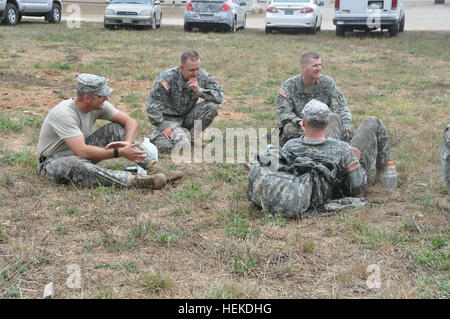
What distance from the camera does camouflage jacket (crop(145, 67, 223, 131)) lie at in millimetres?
6797

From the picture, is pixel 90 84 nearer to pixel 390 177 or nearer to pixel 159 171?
pixel 159 171

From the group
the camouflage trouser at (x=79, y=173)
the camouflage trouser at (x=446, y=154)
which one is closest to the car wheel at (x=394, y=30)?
the camouflage trouser at (x=446, y=154)

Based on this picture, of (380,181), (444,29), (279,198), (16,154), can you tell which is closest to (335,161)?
(279,198)

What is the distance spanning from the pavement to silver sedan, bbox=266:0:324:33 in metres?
4.51

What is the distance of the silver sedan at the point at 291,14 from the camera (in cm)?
1806

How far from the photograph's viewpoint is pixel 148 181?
523 centimetres

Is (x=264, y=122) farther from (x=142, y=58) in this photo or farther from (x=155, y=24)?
(x=155, y=24)

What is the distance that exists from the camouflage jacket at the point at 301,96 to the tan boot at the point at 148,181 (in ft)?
5.74

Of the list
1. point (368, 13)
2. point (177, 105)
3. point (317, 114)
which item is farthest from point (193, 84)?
point (368, 13)

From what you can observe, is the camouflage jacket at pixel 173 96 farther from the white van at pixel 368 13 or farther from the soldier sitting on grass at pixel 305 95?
the white van at pixel 368 13

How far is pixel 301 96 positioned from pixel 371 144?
1359 millimetres

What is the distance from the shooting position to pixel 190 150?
22.6ft

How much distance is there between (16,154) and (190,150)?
1.99 metres

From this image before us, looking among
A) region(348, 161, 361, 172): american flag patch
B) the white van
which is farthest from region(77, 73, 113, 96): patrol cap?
the white van
